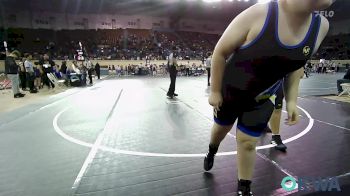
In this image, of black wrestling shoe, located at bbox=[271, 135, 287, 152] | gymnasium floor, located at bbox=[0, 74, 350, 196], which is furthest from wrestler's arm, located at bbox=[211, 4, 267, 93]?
black wrestling shoe, located at bbox=[271, 135, 287, 152]

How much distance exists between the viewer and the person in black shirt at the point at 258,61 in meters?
1.64

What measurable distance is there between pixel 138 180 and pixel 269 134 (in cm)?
228

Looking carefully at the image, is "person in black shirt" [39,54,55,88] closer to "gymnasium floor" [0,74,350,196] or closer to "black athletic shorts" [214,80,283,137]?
"gymnasium floor" [0,74,350,196]

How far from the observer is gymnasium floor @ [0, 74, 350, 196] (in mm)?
2305

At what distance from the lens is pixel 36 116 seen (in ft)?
18.0

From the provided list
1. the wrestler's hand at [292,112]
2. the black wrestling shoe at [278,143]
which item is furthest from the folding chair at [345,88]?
the wrestler's hand at [292,112]

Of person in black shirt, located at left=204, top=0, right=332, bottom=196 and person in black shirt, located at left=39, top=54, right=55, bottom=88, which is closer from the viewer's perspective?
person in black shirt, located at left=204, top=0, right=332, bottom=196

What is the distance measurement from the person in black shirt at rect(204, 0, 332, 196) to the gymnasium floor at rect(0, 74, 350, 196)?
63cm

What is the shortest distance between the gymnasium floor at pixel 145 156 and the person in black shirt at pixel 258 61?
63cm

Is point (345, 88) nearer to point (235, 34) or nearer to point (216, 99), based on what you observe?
point (216, 99)

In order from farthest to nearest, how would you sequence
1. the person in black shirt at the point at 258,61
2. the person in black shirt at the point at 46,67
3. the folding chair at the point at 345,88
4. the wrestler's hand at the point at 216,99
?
the person in black shirt at the point at 46,67
the folding chair at the point at 345,88
the wrestler's hand at the point at 216,99
the person in black shirt at the point at 258,61

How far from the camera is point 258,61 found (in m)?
1.74

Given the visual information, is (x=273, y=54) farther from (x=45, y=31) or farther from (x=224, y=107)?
(x=45, y=31)

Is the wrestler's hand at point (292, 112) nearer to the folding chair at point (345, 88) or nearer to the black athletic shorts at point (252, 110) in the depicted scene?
the black athletic shorts at point (252, 110)
